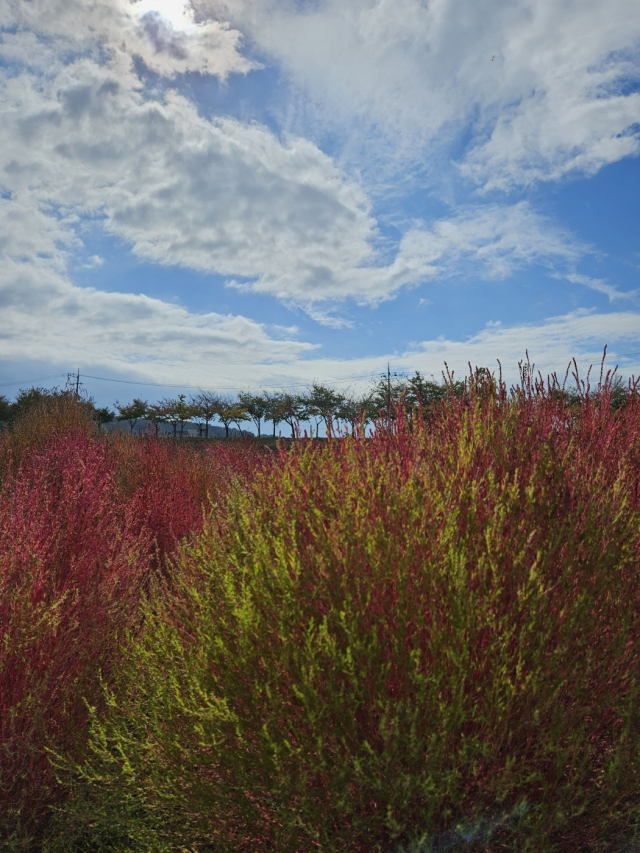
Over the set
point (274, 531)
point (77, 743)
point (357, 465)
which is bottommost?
point (77, 743)

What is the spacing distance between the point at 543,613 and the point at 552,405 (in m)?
2.44

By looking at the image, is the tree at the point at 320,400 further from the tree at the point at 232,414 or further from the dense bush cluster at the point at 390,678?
the dense bush cluster at the point at 390,678

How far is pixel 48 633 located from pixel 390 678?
246cm

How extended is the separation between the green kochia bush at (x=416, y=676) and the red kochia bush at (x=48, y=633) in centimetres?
71

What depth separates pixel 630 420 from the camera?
5.28 m

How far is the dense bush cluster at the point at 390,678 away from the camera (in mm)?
2598

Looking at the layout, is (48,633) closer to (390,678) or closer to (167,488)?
(390,678)

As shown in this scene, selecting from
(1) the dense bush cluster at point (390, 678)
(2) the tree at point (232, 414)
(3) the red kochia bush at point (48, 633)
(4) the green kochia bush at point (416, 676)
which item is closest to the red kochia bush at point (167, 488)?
(3) the red kochia bush at point (48, 633)

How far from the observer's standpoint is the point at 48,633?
13.1 ft

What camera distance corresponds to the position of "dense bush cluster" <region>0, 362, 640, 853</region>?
8.52 feet

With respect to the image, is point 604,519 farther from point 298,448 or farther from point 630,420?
point 630,420

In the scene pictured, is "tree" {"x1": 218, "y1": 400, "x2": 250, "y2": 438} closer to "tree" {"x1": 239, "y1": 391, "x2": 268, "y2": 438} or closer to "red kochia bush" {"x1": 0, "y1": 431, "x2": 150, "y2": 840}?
"tree" {"x1": 239, "y1": 391, "x2": 268, "y2": 438}

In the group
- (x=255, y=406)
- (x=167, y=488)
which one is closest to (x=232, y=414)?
(x=255, y=406)

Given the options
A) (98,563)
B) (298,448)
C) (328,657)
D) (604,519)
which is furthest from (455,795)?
(98,563)
